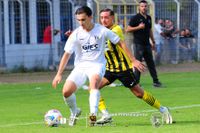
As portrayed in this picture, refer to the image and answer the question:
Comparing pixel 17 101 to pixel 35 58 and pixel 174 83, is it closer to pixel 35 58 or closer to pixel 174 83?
pixel 174 83

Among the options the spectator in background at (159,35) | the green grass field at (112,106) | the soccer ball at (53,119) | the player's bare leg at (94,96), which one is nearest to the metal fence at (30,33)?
the spectator in background at (159,35)

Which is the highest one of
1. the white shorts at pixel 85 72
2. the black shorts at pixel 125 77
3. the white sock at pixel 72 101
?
the white shorts at pixel 85 72

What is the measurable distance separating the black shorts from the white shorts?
923 millimetres

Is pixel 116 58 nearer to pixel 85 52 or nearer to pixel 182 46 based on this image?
pixel 85 52

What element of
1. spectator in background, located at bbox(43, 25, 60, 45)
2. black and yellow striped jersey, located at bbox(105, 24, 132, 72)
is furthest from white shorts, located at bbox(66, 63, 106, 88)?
spectator in background, located at bbox(43, 25, 60, 45)

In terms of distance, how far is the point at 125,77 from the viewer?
12.8m

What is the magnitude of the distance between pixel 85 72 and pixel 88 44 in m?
0.44

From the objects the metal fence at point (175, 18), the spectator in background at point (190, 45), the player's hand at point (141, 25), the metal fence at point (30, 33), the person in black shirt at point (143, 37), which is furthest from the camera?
the spectator in background at point (190, 45)

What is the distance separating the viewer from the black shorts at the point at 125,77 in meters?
12.6

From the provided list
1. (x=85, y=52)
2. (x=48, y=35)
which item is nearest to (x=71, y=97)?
(x=85, y=52)

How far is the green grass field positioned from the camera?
37.0ft

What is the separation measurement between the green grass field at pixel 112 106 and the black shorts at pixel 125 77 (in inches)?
24.6

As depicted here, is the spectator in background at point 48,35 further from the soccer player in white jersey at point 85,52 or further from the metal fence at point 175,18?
the soccer player in white jersey at point 85,52

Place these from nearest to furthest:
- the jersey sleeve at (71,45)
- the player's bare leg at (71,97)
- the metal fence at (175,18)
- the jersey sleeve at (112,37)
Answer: the player's bare leg at (71,97) < the jersey sleeve at (71,45) < the jersey sleeve at (112,37) < the metal fence at (175,18)
